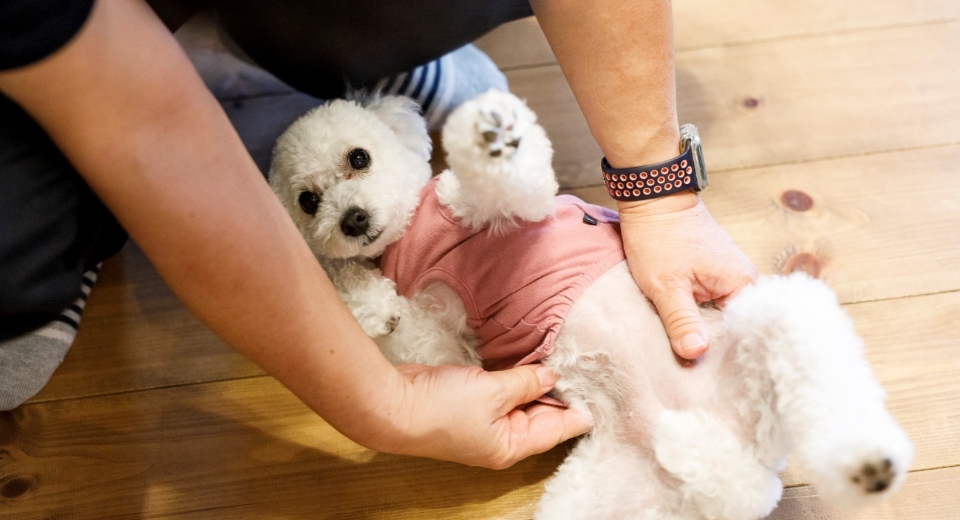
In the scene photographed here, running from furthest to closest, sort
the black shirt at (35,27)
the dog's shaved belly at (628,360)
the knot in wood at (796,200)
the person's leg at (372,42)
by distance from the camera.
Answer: the knot in wood at (796,200), the person's leg at (372,42), the dog's shaved belly at (628,360), the black shirt at (35,27)

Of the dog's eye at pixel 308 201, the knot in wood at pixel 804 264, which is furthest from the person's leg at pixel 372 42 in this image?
the knot in wood at pixel 804 264

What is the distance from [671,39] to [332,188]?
0.49 m

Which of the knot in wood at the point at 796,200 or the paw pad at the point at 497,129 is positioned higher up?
the paw pad at the point at 497,129

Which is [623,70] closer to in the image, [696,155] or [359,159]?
[696,155]

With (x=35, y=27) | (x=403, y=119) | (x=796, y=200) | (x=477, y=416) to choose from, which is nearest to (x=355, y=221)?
(x=403, y=119)

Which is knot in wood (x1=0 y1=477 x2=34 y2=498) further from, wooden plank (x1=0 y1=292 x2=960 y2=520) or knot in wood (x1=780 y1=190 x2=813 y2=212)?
knot in wood (x1=780 y1=190 x2=813 y2=212)

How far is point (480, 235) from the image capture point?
852 mm

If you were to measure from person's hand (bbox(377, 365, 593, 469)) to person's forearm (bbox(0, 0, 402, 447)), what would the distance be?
12 cm

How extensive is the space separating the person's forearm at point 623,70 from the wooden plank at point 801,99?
0.31 meters

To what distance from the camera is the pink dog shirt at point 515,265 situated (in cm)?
82

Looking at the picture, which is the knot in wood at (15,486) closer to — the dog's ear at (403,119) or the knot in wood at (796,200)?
the dog's ear at (403,119)

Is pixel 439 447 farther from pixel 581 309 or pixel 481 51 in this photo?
pixel 481 51

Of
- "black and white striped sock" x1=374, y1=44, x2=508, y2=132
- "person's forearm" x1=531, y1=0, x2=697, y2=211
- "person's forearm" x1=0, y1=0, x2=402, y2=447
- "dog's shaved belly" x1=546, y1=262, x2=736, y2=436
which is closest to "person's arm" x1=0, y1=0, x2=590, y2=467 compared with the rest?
"person's forearm" x1=0, y1=0, x2=402, y2=447

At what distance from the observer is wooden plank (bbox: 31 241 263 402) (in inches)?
40.7
